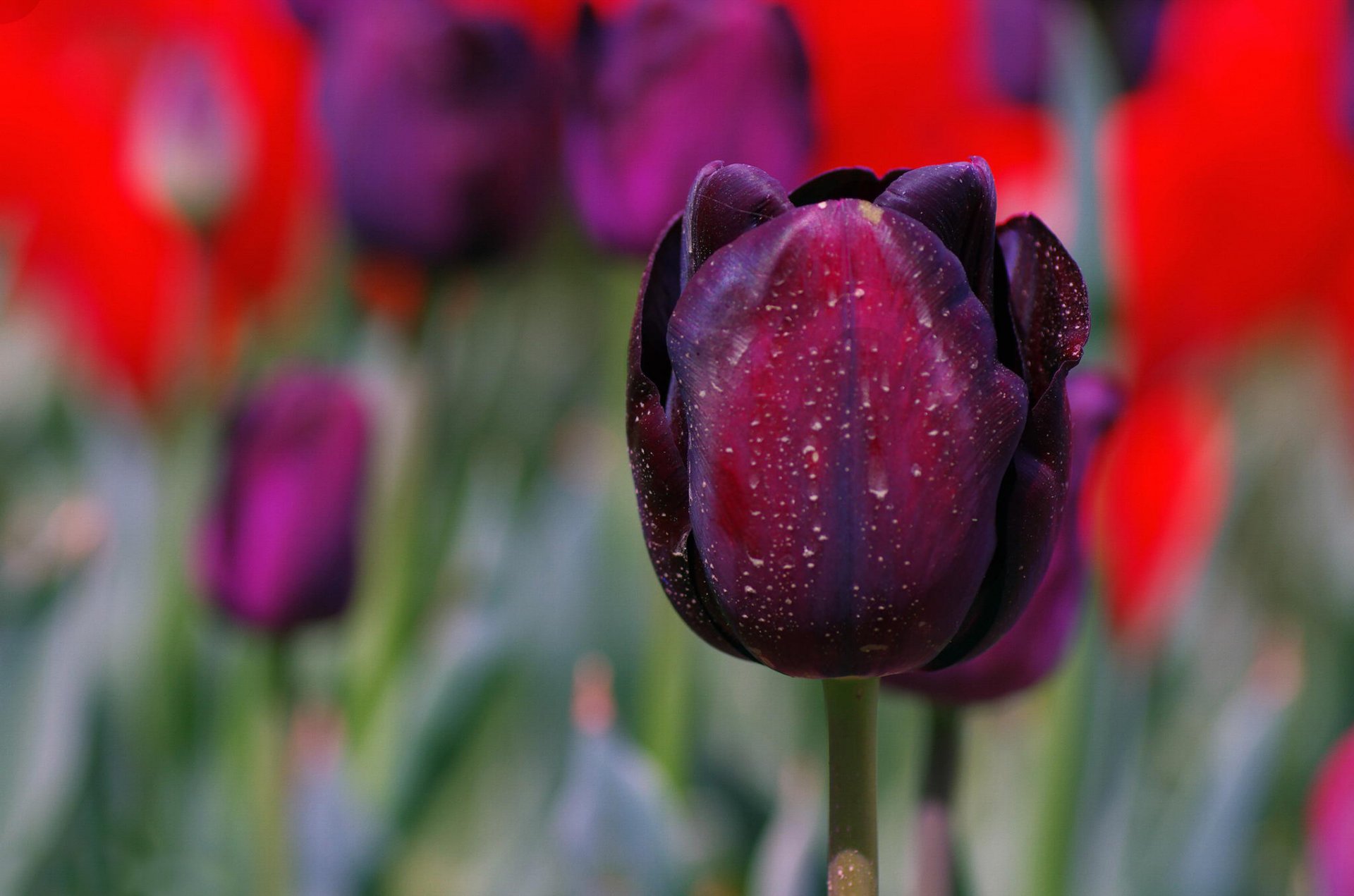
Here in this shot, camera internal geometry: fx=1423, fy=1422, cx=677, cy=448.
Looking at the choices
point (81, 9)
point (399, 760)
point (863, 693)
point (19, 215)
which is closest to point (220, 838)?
point (399, 760)

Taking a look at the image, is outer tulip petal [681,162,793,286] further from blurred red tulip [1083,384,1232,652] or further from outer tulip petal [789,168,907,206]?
blurred red tulip [1083,384,1232,652]

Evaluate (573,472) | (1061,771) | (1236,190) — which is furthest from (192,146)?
(1236,190)

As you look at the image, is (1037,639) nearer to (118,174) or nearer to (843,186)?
(843,186)

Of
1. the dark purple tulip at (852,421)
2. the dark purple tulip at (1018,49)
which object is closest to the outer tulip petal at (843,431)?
the dark purple tulip at (852,421)

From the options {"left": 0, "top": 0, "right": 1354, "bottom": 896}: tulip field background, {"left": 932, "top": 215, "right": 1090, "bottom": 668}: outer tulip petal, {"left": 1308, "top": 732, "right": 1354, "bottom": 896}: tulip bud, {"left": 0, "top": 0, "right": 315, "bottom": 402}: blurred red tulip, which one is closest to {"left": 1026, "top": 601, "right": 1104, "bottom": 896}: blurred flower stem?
{"left": 0, "top": 0, "right": 1354, "bottom": 896}: tulip field background

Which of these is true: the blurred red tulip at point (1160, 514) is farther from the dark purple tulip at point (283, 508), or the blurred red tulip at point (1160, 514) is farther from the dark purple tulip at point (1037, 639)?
the dark purple tulip at point (283, 508)

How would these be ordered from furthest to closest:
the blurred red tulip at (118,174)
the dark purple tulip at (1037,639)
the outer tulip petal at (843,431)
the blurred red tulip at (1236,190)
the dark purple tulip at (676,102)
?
1. the blurred red tulip at (118,174)
2. the blurred red tulip at (1236,190)
3. the dark purple tulip at (676,102)
4. the dark purple tulip at (1037,639)
5. the outer tulip petal at (843,431)
